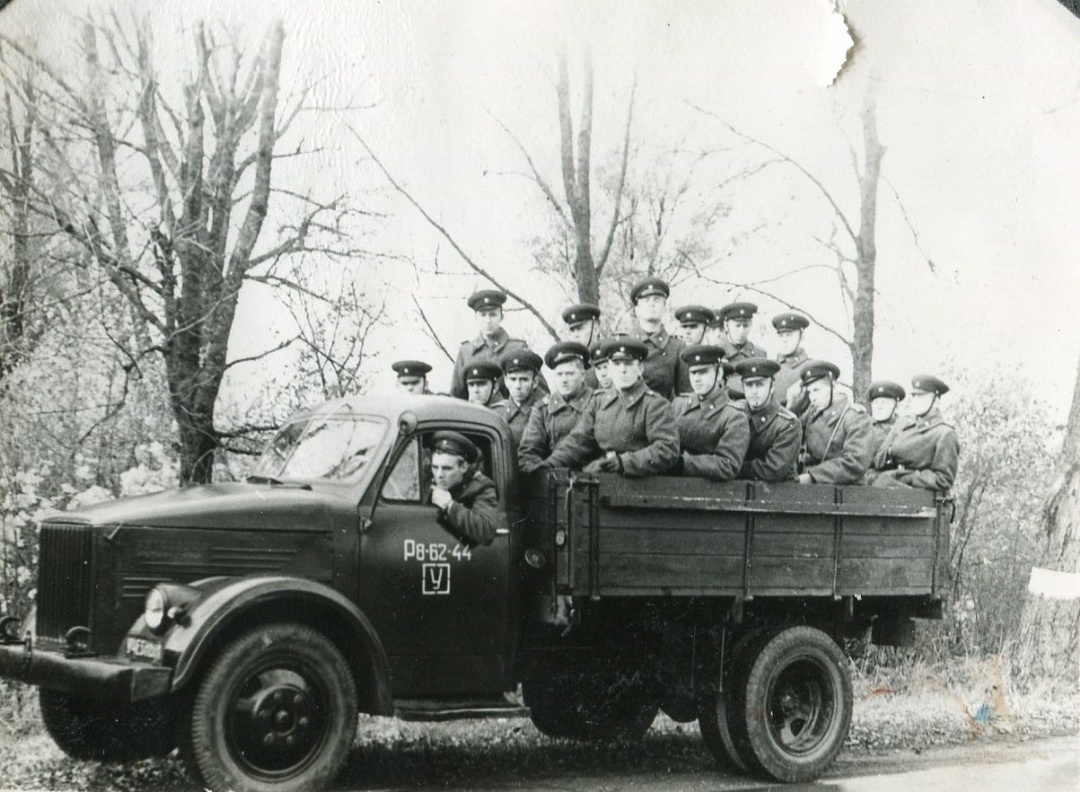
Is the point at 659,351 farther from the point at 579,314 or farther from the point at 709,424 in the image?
the point at 709,424

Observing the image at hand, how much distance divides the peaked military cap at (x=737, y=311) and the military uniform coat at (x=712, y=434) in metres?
1.09

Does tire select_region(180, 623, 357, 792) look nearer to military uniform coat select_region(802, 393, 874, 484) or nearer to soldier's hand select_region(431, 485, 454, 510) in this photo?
soldier's hand select_region(431, 485, 454, 510)

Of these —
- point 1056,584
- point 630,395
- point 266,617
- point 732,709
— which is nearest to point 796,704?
point 732,709

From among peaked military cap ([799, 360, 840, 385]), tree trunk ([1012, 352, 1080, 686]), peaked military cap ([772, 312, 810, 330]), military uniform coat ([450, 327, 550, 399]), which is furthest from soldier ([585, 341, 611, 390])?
tree trunk ([1012, 352, 1080, 686])

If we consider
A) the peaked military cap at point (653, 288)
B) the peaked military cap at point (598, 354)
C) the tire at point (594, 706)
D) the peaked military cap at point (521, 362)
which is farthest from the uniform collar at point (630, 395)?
the tire at point (594, 706)

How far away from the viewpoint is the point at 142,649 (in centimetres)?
469

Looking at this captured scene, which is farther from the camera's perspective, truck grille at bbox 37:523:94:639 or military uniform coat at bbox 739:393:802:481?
military uniform coat at bbox 739:393:802:481

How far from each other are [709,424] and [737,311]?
1.38m

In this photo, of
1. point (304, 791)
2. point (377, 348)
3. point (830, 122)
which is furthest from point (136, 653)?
point (830, 122)

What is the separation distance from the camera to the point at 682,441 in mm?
6363

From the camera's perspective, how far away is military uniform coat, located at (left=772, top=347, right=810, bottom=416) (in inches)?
286

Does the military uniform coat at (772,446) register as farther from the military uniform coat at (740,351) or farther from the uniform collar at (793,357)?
the uniform collar at (793,357)

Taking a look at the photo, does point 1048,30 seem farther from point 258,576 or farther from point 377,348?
point 258,576

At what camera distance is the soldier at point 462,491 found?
18.0 feet
